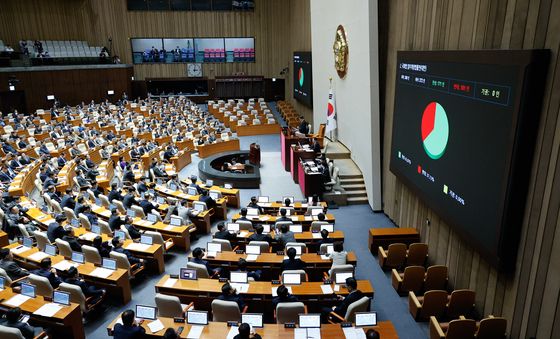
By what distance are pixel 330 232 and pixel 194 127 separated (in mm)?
14891

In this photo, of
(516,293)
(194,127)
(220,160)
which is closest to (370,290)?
(516,293)

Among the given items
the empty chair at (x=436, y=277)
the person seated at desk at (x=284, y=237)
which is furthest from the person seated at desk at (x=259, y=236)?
the empty chair at (x=436, y=277)

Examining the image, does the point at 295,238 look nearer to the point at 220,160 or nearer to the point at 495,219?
the point at 495,219

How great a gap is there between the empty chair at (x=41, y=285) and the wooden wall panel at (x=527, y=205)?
747 cm

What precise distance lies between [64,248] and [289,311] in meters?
5.37

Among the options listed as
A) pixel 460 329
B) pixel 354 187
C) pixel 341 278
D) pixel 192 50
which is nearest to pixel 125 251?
pixel 341 278

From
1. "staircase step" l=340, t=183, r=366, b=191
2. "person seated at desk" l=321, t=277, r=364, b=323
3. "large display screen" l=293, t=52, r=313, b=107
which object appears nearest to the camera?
"person seated at desk" l=321, t=277, r=364, b=323

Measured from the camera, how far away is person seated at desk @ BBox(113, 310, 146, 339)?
569 centimetres

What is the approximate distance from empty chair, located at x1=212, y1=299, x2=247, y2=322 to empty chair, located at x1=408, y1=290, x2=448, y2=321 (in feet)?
10.5

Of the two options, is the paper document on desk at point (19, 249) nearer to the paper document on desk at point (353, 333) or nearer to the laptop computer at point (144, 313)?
the laptop computer at point (144, 313)

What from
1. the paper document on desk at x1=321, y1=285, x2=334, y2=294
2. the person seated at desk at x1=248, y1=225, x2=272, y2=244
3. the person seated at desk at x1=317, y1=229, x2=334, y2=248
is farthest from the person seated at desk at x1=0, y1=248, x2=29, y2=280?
the person seated at desk at x1=317, y1=229, x2=334, y2=248

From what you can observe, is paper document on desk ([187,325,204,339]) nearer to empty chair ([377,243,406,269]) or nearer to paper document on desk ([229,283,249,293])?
paper document on desk ([229,283,249,293])

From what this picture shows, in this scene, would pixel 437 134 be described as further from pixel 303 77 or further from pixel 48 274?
pixel 303 77

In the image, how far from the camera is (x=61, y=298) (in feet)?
22.3
